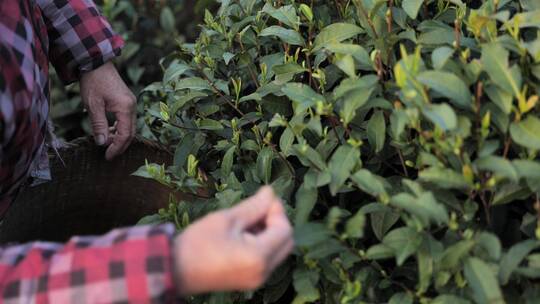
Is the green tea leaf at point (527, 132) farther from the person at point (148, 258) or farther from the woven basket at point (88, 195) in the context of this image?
the woven basket at point (88, 195)

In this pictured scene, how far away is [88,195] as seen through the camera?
1861 millimetres

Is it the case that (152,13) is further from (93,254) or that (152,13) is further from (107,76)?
(93,254)

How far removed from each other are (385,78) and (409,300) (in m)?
0.42

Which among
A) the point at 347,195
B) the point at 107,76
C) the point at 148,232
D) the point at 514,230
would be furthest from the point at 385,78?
the point at 107,76

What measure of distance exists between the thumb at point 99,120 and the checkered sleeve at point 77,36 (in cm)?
9

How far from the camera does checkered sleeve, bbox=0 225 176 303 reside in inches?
35.0

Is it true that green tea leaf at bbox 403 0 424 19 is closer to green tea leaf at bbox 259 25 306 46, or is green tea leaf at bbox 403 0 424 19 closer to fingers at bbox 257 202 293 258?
green tea leaf at bbox 259 25 306 46

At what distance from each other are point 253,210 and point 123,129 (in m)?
0.88

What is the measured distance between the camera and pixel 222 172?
1.42m

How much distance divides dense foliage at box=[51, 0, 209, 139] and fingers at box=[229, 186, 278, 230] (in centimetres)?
175

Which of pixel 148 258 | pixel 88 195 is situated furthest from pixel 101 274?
pixel 88 195

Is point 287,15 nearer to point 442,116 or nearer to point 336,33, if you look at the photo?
point 336,33

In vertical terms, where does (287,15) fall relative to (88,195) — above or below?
above

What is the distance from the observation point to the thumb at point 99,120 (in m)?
1.71
